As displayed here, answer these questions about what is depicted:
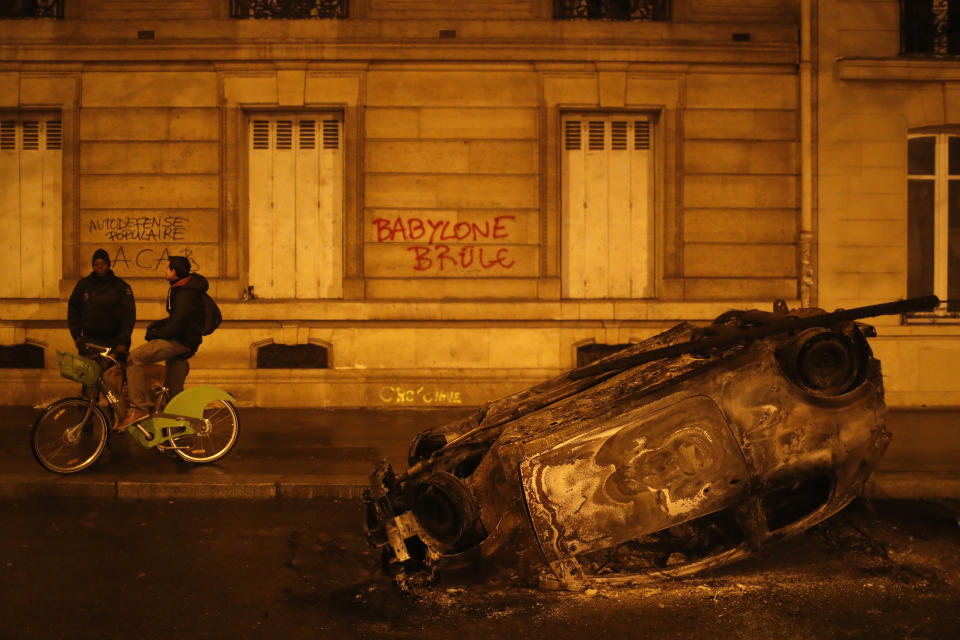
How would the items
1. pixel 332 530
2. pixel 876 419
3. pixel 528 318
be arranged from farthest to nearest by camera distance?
pixel 528 318
pixel 332 530
pixel 876 419

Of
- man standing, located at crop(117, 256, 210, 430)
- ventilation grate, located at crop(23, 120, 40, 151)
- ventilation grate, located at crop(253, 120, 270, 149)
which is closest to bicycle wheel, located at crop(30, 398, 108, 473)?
man standing, located at crop(117, 256, 210, 430)

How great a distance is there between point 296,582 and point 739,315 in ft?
9.02

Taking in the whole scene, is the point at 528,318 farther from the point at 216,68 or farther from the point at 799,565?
the point at 799,565

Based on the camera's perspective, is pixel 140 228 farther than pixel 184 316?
Yes

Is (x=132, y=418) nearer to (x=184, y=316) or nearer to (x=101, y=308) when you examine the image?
(x=184, y=316)

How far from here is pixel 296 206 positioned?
34.6ft

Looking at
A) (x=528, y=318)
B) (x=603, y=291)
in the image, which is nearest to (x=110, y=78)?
(x=528, y=318)

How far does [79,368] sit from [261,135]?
470cm

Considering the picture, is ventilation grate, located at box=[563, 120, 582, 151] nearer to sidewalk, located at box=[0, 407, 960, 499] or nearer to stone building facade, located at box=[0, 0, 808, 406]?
stone building facade, located at box=[0, 0, 808, 406]

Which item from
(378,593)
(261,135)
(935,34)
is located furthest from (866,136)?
(378,593)

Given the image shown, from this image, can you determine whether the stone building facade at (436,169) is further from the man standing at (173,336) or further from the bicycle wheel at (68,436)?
the bicycle wheel at (68,436)

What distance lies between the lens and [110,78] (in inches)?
404

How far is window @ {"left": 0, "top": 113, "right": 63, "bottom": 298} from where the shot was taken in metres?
10.5

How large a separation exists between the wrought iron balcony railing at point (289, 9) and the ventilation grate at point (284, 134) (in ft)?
3.96
